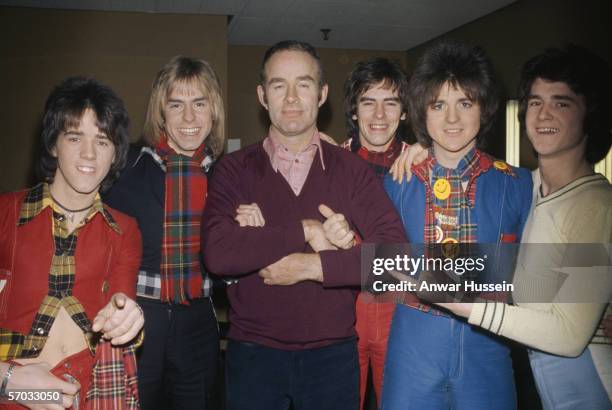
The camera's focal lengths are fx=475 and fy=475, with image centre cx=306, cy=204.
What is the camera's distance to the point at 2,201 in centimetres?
161

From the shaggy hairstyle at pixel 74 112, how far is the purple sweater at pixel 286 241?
424 millimetres

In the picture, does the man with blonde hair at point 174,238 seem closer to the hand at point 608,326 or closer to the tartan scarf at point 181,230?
the tartan scarf at point 181,230

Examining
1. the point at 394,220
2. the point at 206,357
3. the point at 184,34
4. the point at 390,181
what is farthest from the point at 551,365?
the point at 184,34

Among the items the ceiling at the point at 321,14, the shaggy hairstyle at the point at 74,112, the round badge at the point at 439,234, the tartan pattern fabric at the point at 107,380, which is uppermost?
the ceiling at the point at 321,14

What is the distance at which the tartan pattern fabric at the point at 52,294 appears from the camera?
153 centimetres

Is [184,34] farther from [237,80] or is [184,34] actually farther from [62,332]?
[62,332]

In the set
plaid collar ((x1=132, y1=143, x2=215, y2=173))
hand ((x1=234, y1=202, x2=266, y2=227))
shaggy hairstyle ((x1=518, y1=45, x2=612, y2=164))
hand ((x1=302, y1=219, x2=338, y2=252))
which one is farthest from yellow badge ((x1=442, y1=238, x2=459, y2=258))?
plaid collar ((x1=132, y1=143, x2=215, y2=173))

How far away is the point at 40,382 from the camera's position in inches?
58.9

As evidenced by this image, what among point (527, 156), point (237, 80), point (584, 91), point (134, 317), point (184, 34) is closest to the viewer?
point (134, 317)

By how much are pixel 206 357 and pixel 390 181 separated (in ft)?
3.68


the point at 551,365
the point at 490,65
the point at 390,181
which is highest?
the point at 490,65

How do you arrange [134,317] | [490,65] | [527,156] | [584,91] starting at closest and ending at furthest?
1. [134,317]
2. [584,91]
3. [490,65]
4. [527,156]

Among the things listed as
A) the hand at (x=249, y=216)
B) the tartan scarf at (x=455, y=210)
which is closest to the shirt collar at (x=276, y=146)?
the hand at (x=249, y=216)

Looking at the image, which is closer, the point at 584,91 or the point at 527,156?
the point at 584,91
